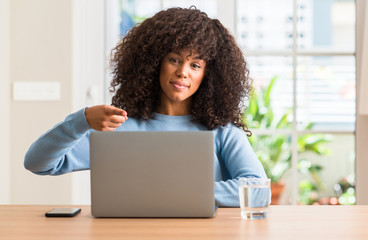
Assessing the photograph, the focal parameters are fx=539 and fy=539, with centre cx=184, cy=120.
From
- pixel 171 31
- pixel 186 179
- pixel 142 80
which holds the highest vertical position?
pixel 171 31

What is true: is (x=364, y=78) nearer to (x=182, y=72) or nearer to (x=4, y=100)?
(x=182, y=72)

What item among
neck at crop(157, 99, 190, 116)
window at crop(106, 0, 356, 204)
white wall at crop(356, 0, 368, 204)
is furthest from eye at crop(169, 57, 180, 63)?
white wall at crop(356, 0, 368, 204)

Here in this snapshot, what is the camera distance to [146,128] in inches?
76.0

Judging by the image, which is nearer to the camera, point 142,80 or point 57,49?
point 142,80

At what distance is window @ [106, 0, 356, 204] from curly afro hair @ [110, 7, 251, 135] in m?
1.20

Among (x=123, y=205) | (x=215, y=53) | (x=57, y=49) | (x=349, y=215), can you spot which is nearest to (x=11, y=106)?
(x=57, y=49)

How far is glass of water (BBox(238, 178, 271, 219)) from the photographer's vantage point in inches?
50.8

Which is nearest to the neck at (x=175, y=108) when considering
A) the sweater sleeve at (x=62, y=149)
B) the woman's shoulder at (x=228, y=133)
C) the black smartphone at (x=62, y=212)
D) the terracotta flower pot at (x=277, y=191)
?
the woman's shoulder at (x=228, y=133)

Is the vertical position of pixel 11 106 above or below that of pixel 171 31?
below

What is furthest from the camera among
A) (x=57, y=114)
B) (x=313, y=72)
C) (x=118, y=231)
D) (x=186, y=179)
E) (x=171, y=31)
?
(x=313, y=72)

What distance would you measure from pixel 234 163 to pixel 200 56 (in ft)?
1.27

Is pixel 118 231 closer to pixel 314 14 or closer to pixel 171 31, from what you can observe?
pixel 171 31

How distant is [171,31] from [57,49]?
131 cm

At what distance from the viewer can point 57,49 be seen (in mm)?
2992
